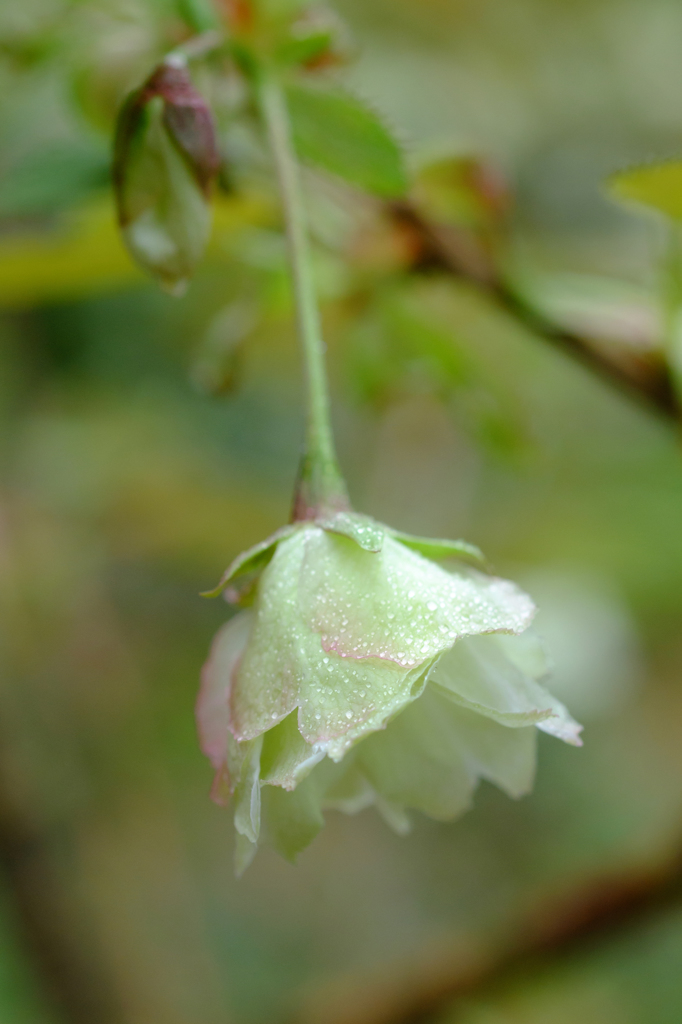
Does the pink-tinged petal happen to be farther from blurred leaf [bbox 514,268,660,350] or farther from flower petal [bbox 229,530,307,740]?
blurred leaf [bbox 514,268,660,350]

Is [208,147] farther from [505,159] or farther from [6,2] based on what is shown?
[505,159]

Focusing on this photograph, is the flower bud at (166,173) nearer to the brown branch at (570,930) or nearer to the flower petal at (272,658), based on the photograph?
the flower petal at (272,658)

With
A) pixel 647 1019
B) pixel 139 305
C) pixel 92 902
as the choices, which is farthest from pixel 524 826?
pixel 139 305

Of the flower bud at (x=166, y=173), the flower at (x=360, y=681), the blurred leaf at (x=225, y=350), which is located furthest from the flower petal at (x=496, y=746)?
the blurred leaf at (x=225, y=350)

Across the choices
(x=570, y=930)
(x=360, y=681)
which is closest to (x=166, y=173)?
(x=360, y=681)

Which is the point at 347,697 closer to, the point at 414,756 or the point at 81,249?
the point at 414,756

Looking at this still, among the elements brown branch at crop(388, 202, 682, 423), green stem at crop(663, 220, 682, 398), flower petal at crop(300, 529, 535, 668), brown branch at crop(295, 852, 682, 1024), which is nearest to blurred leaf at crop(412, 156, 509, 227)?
brown branch at crop(388, 202, 682, 423)
